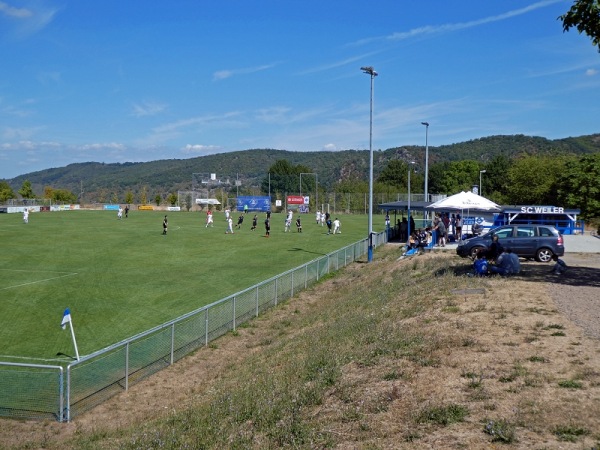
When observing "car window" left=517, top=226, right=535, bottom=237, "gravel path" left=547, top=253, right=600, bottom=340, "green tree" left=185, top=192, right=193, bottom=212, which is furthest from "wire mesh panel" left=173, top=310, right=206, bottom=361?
"green tree" left=185, top=192, right=193, bottom=212

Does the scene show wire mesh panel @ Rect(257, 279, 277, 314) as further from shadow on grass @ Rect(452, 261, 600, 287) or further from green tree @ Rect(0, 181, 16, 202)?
green tree @ Rect(0, 181, 16, 202)

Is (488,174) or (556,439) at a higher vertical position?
(488,174)

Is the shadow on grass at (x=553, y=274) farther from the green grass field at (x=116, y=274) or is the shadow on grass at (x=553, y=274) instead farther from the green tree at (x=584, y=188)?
the green tree at (x=584, y=188)

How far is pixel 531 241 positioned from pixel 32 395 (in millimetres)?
20939

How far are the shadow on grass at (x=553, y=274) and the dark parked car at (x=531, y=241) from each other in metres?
2.58

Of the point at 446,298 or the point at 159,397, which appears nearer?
the point at 159,397

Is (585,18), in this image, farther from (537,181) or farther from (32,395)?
(537,181)

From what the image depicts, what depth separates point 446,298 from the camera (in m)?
16.5

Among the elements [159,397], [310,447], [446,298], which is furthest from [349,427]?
[446,298]

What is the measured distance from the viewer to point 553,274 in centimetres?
2047

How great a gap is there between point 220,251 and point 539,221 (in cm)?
2409

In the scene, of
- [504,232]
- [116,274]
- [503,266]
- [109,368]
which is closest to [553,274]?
[503,266]

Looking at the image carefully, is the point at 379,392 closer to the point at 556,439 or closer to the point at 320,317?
the point at 556,439

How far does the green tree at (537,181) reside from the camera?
7831 centimetres
